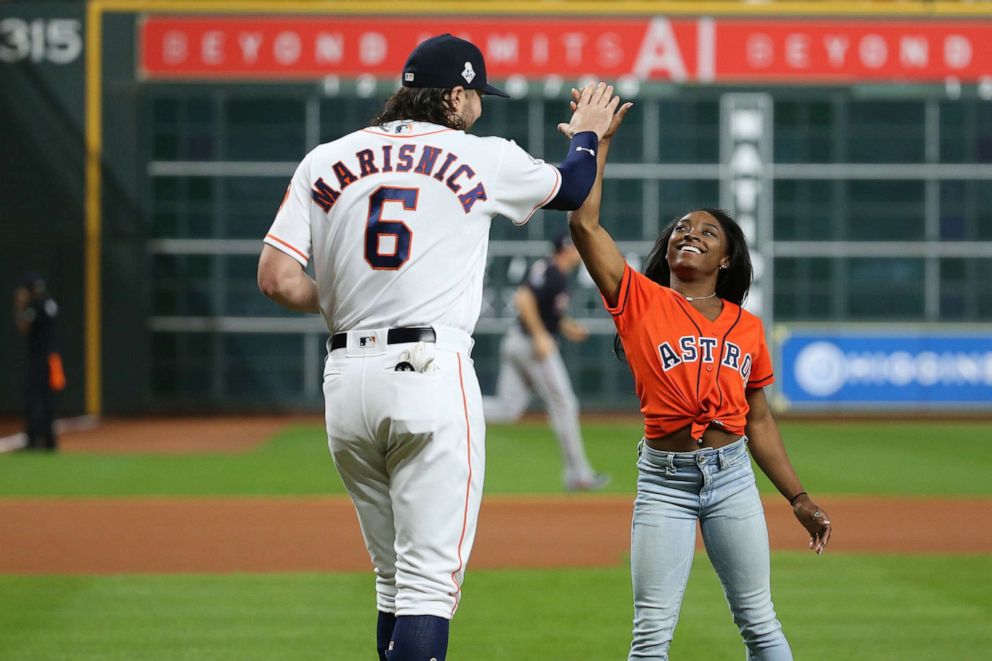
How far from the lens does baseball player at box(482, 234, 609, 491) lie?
38.0 feet

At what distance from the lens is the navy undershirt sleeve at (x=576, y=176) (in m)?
4.25

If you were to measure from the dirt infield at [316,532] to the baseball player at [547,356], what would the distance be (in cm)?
49

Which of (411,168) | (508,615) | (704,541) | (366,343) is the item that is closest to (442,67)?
(411,168)

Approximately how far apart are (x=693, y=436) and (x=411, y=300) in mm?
972

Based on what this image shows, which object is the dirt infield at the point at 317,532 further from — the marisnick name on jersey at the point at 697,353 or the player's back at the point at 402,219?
the player's back at the point at 402,219

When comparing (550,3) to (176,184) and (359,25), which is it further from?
(176,184)

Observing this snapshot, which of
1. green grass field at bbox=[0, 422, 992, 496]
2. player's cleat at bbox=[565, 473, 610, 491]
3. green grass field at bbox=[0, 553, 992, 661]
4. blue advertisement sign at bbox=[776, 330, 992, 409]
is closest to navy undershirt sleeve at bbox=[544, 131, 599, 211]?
green grass field at bbox=[0, 553, 992, 661]

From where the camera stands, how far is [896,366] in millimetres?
21828

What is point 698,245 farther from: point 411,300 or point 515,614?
point 515,614

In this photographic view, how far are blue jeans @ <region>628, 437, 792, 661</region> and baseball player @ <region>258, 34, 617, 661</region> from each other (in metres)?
0.57

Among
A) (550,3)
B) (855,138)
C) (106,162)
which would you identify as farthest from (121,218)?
(855,138)

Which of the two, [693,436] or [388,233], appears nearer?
[388,233]

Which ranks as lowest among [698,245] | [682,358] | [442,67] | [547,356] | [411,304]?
[547,356]

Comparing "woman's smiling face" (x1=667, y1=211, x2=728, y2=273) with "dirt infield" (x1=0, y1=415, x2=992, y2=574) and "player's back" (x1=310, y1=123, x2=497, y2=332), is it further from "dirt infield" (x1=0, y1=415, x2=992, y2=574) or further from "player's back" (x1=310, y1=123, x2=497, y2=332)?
"dirt infield" (x1=0, y1=415, x2=992, y2=574)
